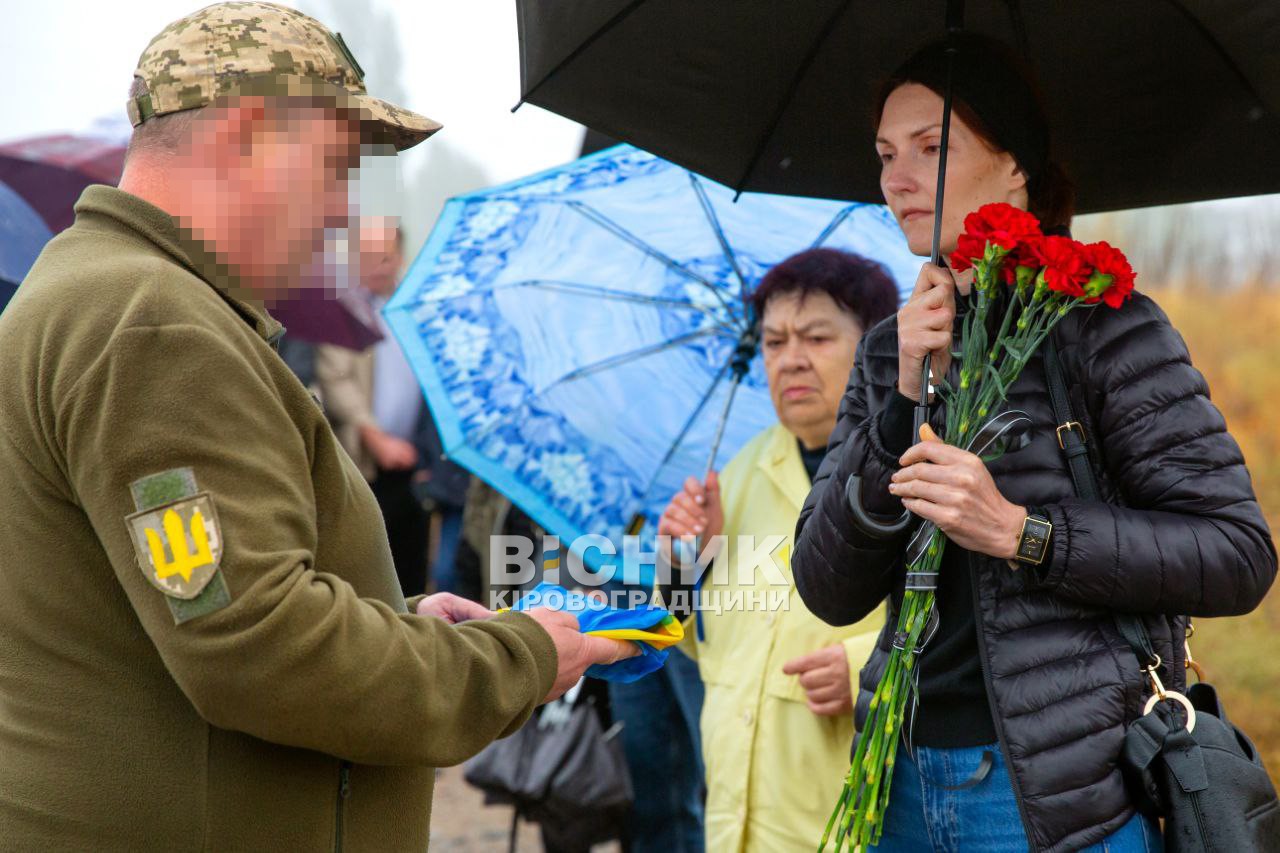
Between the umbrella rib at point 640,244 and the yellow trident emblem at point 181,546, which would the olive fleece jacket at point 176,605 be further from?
Answer: the umbrella rib at point 640,244

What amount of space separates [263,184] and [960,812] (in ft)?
4.84

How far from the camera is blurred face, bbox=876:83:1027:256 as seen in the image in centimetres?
221

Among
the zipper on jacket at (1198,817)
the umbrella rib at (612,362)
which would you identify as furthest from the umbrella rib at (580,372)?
the zipper on jacket at (1198,817)

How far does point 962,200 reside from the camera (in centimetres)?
221

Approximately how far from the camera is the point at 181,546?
4.57 feet

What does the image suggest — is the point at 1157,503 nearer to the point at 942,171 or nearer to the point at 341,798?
the point at 942,171

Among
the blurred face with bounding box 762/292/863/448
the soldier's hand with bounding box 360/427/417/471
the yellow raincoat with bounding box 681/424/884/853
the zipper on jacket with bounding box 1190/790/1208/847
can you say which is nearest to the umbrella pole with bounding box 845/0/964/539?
the zipper on jacket with bounding box 1190/790/1208/847

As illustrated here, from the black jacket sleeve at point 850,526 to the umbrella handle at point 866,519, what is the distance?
1 cm

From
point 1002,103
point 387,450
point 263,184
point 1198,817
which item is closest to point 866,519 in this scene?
point 1198,817

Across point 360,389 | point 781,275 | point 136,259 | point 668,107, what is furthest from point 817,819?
point 360,389

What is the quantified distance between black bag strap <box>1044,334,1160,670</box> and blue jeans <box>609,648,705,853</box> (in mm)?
2358

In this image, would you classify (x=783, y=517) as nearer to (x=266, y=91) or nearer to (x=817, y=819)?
(x=817, y=819)

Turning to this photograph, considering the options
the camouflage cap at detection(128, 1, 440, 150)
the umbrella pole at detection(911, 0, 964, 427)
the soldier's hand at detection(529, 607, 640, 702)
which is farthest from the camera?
the umbrella pole at detection(911, 0, 964, 427)

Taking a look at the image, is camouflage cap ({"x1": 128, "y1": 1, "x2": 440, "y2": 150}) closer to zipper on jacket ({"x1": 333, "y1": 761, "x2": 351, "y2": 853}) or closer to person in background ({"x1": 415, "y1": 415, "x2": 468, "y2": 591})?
zipper on jacket ({"x1": 333, "y1": 761, "x2": 351, "y2": 853})
